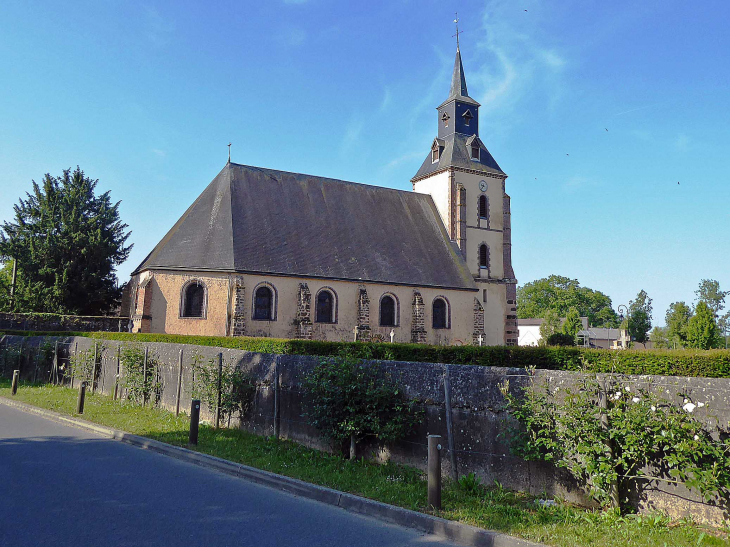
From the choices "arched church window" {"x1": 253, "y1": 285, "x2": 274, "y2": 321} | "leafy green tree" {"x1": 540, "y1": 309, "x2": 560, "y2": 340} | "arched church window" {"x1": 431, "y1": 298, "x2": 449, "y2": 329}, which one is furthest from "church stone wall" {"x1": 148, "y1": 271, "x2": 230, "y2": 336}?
"leafy green tree" {"x1": 540, "y1": 309, "x2": 560, "y2": 340}

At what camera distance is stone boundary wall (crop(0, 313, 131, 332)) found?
2762cm

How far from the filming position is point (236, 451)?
28.8ft

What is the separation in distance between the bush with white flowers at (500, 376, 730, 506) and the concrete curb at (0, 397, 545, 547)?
1225 millimetres

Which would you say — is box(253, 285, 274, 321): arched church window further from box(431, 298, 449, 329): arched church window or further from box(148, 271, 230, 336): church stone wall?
box(431, 298, 449, 329): arched church window

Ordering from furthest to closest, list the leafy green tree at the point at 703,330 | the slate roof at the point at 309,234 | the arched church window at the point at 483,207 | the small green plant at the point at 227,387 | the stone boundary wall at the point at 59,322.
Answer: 1. the leafy green tree at the point at 703,330
2. the arched church window at the point at 483,207
3. the stone boundary wall at the point at 59,322
4. the slate roof at the point at 309,234
5. the small green plant at the point at 227,387

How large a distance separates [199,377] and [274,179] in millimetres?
20851

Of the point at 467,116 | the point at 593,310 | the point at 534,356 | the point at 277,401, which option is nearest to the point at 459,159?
the point at 467,116

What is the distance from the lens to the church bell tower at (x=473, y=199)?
34219 millimetres

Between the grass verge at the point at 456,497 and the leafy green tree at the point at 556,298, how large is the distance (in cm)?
8244

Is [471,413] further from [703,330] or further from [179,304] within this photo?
[703,330]

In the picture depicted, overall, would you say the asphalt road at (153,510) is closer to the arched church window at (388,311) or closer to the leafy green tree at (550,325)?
the arched church window at (388,311)

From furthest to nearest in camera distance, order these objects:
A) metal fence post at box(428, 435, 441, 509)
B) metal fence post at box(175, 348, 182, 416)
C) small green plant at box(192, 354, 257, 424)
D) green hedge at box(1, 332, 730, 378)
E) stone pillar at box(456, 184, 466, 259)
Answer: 1. stone pillar at box(456, 184, 466, 259)
2. metal fence post at box(175, 348, 182, 416)
3. green hedge at box(1, 332, 730, 378)
4. small green plant at box(192, 354, 257, 424)
5. metal fence post at box(428, 435, 441, 509)

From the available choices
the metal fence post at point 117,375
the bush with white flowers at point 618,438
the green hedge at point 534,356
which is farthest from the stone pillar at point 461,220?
the bush with white flowers at point 618,438

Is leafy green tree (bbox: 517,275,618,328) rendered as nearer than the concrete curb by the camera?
No
